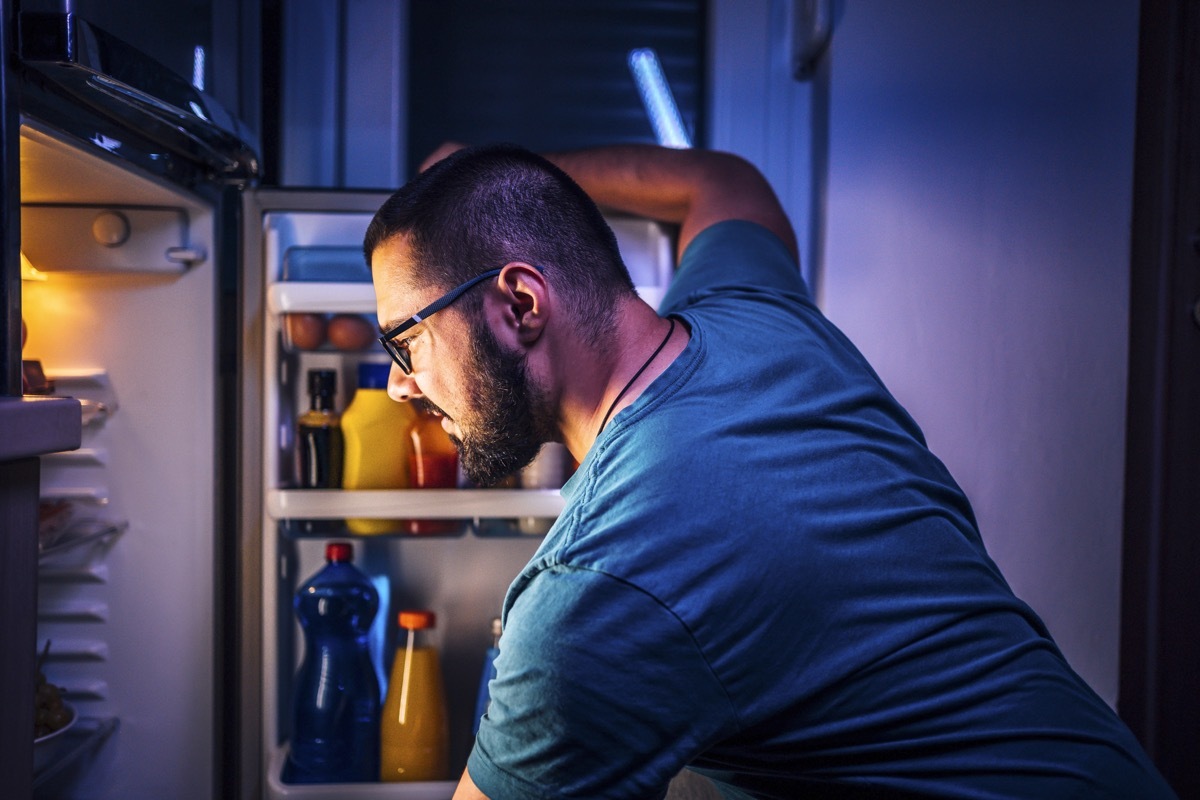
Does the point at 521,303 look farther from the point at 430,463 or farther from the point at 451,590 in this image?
the point at 451,590

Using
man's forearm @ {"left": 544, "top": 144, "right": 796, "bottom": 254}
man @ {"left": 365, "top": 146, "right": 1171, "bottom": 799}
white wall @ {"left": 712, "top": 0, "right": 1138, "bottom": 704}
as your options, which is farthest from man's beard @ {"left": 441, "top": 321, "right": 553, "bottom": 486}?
white wall @ {"left": 712, "top": 0, "right": 1138, "bottom": 704}

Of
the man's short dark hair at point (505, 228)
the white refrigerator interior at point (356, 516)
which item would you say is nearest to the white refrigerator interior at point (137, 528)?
the white refrigerator interior at point (356, 516)

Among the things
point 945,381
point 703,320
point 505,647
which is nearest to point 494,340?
point 703,320

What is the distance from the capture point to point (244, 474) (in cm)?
123

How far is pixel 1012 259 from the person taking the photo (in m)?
1.32

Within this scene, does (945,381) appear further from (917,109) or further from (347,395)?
(347,395)

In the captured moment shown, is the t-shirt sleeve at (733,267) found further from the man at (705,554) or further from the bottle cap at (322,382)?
the bottle cap at (322,382)

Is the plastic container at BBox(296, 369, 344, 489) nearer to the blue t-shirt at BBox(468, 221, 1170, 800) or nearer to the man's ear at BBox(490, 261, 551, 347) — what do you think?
the man's ear at BBox(490, 261, 551, 347)

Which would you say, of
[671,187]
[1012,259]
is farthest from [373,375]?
[1012,259]

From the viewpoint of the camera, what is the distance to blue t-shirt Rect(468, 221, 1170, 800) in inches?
25.2

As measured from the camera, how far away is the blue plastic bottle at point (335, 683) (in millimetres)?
1269

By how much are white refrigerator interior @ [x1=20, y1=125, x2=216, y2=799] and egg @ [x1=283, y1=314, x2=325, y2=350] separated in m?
0.13

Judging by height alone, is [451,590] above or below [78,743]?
above

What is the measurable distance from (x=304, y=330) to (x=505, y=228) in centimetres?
50
